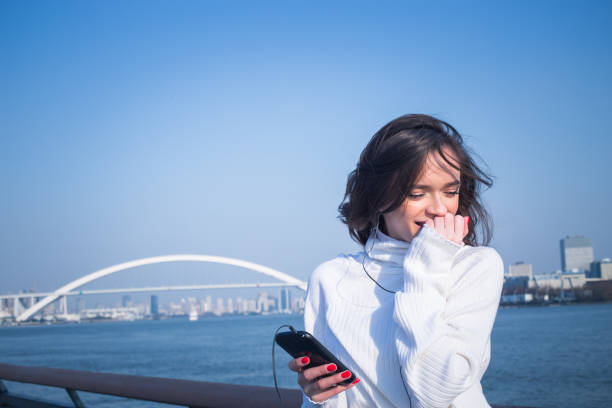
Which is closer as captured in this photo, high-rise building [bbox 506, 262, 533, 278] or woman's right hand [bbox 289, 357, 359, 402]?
woman's right hand [bbox 289, 357, 359, 402]

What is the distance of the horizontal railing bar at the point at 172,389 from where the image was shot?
6.19ft

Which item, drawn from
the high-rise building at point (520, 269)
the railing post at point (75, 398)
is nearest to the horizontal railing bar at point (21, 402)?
the railing post at point (75, 398)

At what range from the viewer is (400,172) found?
3.98ft

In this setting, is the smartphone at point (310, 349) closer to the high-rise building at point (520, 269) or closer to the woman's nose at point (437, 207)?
the woman's nose at point (437, 207)

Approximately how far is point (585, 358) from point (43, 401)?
30492 millimetres

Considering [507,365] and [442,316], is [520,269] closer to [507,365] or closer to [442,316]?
[507,365]

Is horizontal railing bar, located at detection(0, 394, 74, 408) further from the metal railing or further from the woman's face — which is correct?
the woman's face

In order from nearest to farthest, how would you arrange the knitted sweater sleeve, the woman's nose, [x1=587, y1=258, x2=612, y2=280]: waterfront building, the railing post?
1. the knitted sweater sleeve
2. the woman's nose
3. the railing post
4. [x1=587, y1=258, x2=612, y2=280]: waterfront building

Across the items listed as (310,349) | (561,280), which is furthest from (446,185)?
(561,280)

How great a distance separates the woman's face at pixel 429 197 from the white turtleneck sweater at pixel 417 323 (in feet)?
0.17

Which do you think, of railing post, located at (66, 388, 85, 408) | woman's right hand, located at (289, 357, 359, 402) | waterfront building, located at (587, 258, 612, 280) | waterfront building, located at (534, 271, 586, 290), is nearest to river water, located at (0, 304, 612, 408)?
waterfront building, located at (587, 258, 612, 280)

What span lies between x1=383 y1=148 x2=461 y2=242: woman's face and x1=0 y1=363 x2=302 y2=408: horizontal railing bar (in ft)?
2.72

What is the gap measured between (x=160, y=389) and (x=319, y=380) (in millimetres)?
1333

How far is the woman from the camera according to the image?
3.38ft
